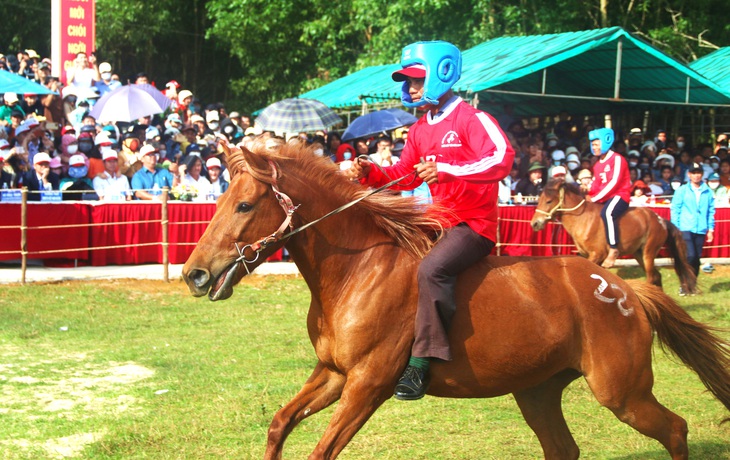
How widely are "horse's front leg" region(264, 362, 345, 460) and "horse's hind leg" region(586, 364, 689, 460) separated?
1.58 m

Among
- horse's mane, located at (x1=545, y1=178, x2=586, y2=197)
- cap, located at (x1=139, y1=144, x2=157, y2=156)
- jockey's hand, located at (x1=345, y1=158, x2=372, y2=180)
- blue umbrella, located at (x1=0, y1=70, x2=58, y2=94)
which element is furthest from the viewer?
blue umbrella, located at (x1=0, y1=70, x2=58, y2=94)

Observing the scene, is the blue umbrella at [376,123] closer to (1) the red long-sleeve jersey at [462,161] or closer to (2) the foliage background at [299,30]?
(2) the foliage background at [299,30]

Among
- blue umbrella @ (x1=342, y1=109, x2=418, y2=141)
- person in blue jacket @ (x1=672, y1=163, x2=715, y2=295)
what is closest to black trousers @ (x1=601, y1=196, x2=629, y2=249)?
person in blue jacket @ (x1=672, y1=163, x2=715, y2=295)

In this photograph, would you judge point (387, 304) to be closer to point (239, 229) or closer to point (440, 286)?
point (440, 286)

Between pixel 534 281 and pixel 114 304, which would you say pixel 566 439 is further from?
pixel 114 304

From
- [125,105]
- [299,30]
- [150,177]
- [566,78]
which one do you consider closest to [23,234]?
[150,177]

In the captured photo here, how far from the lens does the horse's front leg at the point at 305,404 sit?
492cm

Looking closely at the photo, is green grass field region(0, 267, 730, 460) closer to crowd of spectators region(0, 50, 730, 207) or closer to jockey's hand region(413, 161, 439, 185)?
jockey's hand region(413, 161, 439, 185)

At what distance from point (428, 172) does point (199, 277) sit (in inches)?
55.9

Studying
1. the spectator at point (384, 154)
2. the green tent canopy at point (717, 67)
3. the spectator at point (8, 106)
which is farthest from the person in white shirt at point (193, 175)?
the green tent canopy at point (717, 67)

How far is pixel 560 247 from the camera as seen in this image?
16750 mm

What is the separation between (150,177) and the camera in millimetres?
14852

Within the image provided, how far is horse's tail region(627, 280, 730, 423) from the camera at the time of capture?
570 centimetres

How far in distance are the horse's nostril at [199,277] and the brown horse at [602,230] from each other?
32.7 feet
